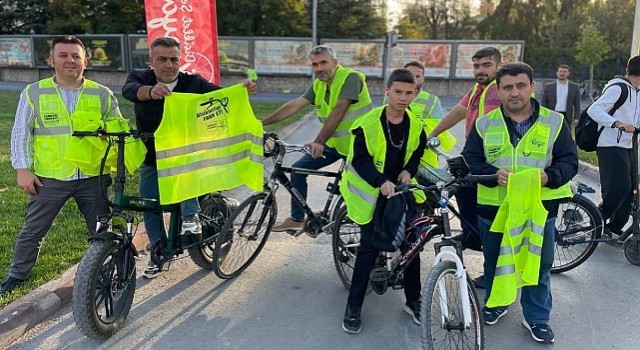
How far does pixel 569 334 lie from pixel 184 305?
2831 mm

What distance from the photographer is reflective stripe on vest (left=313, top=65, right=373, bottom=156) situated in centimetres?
462

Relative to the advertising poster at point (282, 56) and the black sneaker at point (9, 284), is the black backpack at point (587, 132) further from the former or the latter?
the advertising poster at point (282, 56)

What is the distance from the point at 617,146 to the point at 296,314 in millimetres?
3500

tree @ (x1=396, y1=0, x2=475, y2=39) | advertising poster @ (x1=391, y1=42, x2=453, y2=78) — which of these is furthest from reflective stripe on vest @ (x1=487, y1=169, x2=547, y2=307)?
tree @ (x1=396, y1=0, x2=475, y2=39)

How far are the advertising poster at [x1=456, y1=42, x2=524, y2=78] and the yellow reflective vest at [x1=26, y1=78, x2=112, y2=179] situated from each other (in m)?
22.0

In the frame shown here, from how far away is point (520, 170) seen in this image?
317cm

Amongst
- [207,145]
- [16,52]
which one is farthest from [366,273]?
[16,52]

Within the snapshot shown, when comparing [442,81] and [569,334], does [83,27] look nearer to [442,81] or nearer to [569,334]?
[442,81]

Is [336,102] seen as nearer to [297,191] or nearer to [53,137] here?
[297,191]

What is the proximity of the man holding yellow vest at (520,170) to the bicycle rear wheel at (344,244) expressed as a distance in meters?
1.28

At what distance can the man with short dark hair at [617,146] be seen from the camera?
4.85 m

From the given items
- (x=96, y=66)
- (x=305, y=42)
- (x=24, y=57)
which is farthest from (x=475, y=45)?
(x=24, y=57)

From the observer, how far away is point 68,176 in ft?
12.3

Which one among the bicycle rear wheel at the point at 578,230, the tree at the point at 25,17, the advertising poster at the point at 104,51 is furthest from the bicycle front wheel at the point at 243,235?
the tree at the point at 25,17
